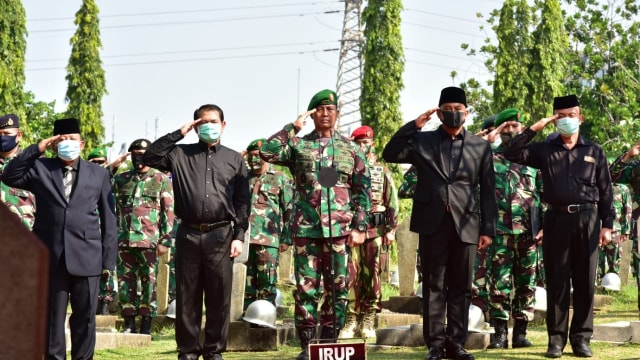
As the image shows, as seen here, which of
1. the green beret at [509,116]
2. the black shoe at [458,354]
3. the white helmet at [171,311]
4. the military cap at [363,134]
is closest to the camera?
the black shoe at [458,354]

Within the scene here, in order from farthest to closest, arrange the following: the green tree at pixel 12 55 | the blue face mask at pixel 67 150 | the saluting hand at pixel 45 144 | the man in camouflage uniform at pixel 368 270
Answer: the green tree at pixel 12 55 < the man in camouflage uniform at pixel 368 270 < the blue face mask at pixel 67 150 < the saluting hand at pixel 45 144

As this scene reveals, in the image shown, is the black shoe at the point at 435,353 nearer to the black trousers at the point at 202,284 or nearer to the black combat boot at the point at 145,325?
the black trousers at the point at 202,284

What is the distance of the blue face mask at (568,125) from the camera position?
890 centimetres

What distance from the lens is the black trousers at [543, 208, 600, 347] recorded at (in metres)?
8.93

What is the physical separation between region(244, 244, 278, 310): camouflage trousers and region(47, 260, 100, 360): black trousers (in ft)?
16.1

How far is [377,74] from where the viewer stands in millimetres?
35938

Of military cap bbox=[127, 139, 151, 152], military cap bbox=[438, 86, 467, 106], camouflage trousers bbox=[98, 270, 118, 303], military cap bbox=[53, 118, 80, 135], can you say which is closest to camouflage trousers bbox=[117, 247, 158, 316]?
military cap bbox=[127, 139, 151, 152]

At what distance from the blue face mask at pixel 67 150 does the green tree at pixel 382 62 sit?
2776 centimetres

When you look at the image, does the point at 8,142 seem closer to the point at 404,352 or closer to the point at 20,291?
the point at 404,352

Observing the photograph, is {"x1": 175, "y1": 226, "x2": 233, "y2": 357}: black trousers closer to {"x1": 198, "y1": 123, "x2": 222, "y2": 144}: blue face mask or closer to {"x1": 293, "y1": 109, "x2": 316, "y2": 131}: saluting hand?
{"x1": 198, "y1": 123, "x2": 222, "y2": 144}: blue face mask

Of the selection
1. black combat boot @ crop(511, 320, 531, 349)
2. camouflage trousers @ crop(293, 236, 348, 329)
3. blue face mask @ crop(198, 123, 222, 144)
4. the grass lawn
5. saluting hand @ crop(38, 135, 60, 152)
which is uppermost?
blue face mask @ crop(198, 123, 222, 144)

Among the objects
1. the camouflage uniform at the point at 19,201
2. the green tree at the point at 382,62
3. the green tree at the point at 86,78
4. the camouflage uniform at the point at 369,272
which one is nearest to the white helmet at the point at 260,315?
the camouflage uniform at the point at 369,272

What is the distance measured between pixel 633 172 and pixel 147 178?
6436 mm

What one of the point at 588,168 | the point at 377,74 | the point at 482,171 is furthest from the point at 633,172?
the point at 377,74
